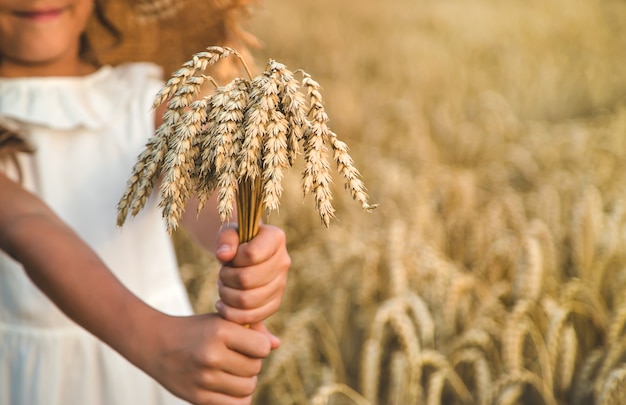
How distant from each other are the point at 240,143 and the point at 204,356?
0.31m

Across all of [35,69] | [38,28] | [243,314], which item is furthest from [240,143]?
[35,69]

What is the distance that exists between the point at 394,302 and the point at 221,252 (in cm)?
104

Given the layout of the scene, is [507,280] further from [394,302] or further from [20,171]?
[20,171]

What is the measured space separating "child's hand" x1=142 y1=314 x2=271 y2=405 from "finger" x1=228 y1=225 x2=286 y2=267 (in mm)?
88

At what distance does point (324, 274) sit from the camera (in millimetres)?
2428

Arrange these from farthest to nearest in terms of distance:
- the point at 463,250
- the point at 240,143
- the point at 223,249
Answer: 1. the point at 463,250
2. the point at 223,249
3. the point at 240,143

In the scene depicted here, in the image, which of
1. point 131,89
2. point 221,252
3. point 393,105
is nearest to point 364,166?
point 393,105

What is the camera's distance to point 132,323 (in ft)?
3.33

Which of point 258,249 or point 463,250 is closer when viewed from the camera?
point 258,249

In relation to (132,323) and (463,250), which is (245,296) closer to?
(132,323)

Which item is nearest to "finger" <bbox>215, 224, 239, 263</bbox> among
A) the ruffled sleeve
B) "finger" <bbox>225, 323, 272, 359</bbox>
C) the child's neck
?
"finger" <bbox>225, 323, 272, 359</bbox>

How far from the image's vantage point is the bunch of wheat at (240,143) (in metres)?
0.80

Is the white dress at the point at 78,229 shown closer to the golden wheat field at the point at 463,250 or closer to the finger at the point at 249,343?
the golden wheat field at the point at 463,250

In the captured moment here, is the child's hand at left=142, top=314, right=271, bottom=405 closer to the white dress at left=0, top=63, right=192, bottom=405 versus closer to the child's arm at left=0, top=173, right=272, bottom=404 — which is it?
the child's arm at left=0, top=173, right=272, bottom=404
